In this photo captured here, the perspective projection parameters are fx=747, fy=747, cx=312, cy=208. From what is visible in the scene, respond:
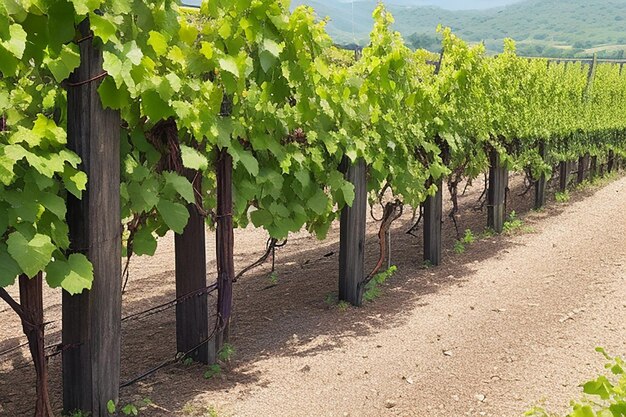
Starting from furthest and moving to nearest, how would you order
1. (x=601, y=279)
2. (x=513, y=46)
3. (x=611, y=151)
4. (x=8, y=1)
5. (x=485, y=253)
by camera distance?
(x=611, y=151)
(x=513, y=46)
(x=485, y=253)
(x=601, y=279)
(x=8, y=1)

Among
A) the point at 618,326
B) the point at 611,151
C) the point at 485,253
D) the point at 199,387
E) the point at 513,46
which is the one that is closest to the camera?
the point at 199,387

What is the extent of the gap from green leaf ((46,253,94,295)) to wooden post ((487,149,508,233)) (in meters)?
6.33

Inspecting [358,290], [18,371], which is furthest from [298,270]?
[18,371]

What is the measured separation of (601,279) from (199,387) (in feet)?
13.1

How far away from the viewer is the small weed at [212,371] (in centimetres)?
425

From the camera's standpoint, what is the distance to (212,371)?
4.29m

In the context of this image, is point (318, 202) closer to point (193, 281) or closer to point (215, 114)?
point (193, 281)

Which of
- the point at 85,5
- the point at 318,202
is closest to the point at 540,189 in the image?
the point at 318,202

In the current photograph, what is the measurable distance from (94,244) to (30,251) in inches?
18.0

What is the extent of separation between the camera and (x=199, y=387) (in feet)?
13.4

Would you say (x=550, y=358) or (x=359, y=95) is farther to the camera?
(x=359, y=95)

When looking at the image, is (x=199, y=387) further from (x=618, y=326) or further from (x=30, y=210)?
(x=618, y=326)

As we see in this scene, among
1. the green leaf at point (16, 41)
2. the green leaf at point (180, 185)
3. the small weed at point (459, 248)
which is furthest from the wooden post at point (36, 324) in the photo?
the small weed at point (459, 248)

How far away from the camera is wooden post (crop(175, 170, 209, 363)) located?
432 centimetres
